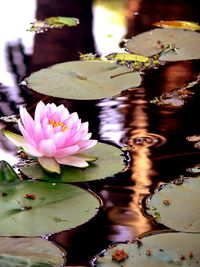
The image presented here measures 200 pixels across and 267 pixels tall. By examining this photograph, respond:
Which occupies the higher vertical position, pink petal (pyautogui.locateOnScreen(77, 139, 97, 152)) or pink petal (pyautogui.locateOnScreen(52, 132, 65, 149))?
pink petal (pyautogui.locateOnScreen(52, 132, 65, 149))

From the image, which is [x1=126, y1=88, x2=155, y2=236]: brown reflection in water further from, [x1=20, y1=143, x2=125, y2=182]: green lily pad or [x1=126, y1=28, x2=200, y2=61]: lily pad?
[x1=126, y1=28, x2=200, y2=61]: lily pad

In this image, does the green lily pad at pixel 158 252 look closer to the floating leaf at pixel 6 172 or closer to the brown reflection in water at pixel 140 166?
the brown reflection in water at pixel 140 166

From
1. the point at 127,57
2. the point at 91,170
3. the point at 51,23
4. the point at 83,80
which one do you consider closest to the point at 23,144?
the point at 91,170

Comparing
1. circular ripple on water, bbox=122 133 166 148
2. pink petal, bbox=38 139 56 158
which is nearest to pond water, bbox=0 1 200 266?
circular ripple on water, bbox=122 133 166 148

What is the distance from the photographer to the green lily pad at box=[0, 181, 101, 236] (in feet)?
4.18

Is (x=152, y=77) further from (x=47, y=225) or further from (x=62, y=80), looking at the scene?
(x=47, y=225)

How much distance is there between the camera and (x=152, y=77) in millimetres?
2125

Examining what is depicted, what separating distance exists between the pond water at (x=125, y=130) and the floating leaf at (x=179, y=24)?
0.33 ft

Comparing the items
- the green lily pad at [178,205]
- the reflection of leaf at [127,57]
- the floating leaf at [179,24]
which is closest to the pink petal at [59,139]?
the green lily pad at [178,205]

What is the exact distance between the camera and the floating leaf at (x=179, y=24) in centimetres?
260

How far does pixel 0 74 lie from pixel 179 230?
1026 millimetres

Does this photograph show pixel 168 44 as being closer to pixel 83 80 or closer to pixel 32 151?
pixel 83 80

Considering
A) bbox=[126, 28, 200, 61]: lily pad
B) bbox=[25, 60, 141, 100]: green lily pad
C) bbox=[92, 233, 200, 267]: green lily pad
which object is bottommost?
bbox=[92, 233, 200, 267]: green lily pad

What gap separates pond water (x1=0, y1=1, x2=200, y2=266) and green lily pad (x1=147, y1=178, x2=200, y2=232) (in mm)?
23
